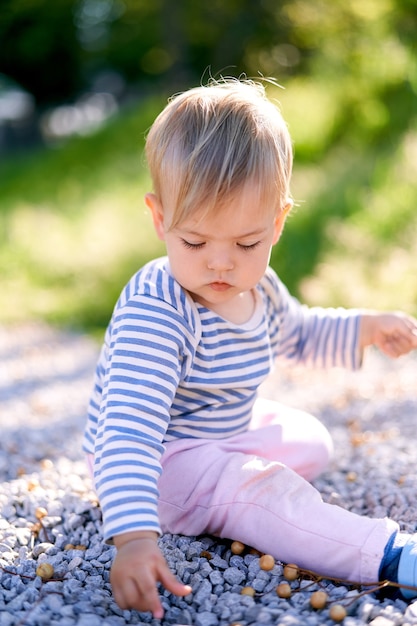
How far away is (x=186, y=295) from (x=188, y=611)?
0.76 meters

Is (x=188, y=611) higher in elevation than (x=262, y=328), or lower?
lower

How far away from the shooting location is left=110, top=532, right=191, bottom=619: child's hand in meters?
1.62

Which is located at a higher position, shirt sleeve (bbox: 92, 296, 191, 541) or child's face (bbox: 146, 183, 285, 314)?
child's face (bbox: 146, 183, 285, 314)

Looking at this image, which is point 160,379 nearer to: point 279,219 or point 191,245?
point 191,245

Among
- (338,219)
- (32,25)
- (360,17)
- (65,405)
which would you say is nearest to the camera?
(65,405)

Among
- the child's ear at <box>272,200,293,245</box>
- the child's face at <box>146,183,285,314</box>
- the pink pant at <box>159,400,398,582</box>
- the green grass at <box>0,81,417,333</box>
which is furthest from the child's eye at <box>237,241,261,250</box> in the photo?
the green grass at <box>0,81,417,333</box>

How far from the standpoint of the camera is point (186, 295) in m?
2.05

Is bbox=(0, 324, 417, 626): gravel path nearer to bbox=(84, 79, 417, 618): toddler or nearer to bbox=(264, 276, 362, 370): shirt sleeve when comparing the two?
bbox=(84, 79, 417, 618): toddler

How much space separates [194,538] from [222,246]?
30.3 inches

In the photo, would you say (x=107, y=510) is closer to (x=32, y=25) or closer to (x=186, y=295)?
(x=186, y=295)

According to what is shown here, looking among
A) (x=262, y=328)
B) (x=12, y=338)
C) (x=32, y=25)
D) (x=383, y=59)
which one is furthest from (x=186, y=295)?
(x=32, y=25)

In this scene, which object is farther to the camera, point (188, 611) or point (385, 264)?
point (385, 264)

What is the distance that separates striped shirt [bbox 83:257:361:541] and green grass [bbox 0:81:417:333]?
2.61 meters

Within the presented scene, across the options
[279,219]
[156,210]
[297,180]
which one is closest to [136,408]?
[156,210]
